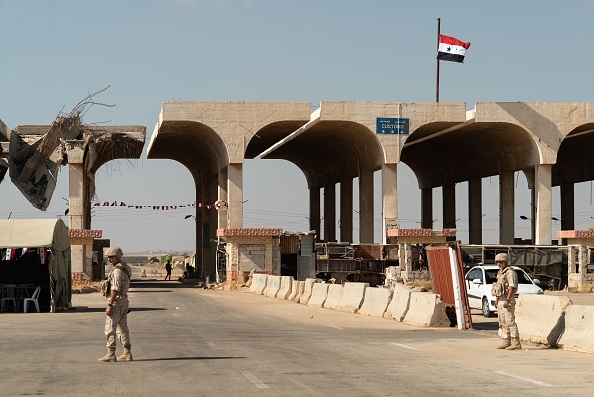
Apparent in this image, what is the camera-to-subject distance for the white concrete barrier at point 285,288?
40.6 meters

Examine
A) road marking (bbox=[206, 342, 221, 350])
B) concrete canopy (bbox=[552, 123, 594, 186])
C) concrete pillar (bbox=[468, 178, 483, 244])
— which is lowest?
road marking (bbox=[206, 342, 221, 350])

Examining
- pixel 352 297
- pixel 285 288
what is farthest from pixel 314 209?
pixel 352 297

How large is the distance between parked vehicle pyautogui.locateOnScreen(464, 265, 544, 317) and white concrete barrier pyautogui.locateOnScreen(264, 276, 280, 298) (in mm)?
13305

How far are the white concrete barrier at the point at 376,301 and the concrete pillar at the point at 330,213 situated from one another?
150 ft

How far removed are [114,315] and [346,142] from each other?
48.1 metres

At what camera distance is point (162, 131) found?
2318 inches

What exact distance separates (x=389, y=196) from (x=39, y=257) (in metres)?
27.6

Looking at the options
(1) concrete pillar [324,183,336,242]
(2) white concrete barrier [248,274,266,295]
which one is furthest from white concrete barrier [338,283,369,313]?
(1) concrete pillar [324,183,336,242]

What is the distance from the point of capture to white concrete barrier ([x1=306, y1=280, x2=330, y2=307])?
1378 inches

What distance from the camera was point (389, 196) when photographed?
56125mm

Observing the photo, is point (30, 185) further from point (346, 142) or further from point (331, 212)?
point (331, 212)

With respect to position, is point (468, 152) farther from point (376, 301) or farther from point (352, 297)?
point (376, 301)

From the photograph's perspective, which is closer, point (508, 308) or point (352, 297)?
point (508, 308)

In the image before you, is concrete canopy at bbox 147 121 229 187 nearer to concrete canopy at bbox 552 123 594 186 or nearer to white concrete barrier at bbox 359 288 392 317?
concrete canopy at bbox 552 123 594 186
